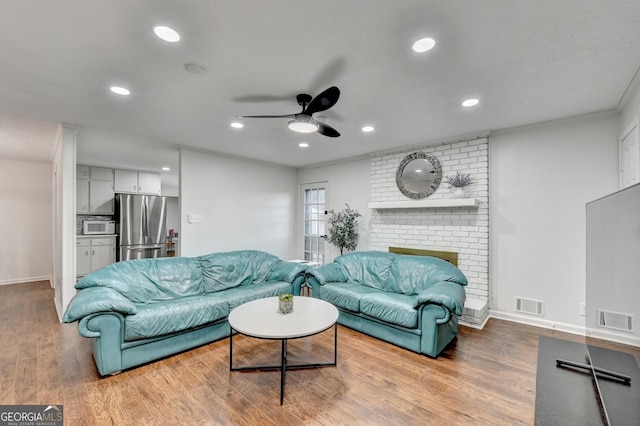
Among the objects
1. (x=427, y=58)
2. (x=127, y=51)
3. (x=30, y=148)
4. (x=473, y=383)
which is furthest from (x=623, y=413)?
(x=30, y=148)

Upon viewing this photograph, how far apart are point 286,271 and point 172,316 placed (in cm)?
169

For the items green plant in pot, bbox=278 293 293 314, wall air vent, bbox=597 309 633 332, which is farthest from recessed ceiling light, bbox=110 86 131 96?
wall air vent, bbox=597 309 633 332

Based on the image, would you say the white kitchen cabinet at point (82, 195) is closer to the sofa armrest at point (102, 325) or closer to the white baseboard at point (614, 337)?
the sofa armrest at point (102, 325)

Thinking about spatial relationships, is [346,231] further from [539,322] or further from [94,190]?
[94,190]

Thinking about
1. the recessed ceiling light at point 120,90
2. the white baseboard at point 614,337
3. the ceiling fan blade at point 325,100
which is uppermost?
the recessed ceiling light at point 120,90

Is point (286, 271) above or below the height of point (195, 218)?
below

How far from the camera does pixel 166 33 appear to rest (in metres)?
1.78

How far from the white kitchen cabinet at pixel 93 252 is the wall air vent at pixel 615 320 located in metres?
7.64

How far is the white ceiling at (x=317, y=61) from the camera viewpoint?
1.59m

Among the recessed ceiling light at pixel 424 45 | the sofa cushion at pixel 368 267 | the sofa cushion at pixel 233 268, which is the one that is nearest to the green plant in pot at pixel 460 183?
the sofa cushion at pixel 368 267

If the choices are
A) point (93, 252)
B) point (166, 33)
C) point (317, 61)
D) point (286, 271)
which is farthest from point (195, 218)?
point (317, 61)

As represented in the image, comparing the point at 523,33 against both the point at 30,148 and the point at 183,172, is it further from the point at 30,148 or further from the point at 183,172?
the point at 30,148

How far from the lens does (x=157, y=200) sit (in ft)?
21.4

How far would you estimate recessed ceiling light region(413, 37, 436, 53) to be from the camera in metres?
1.83
